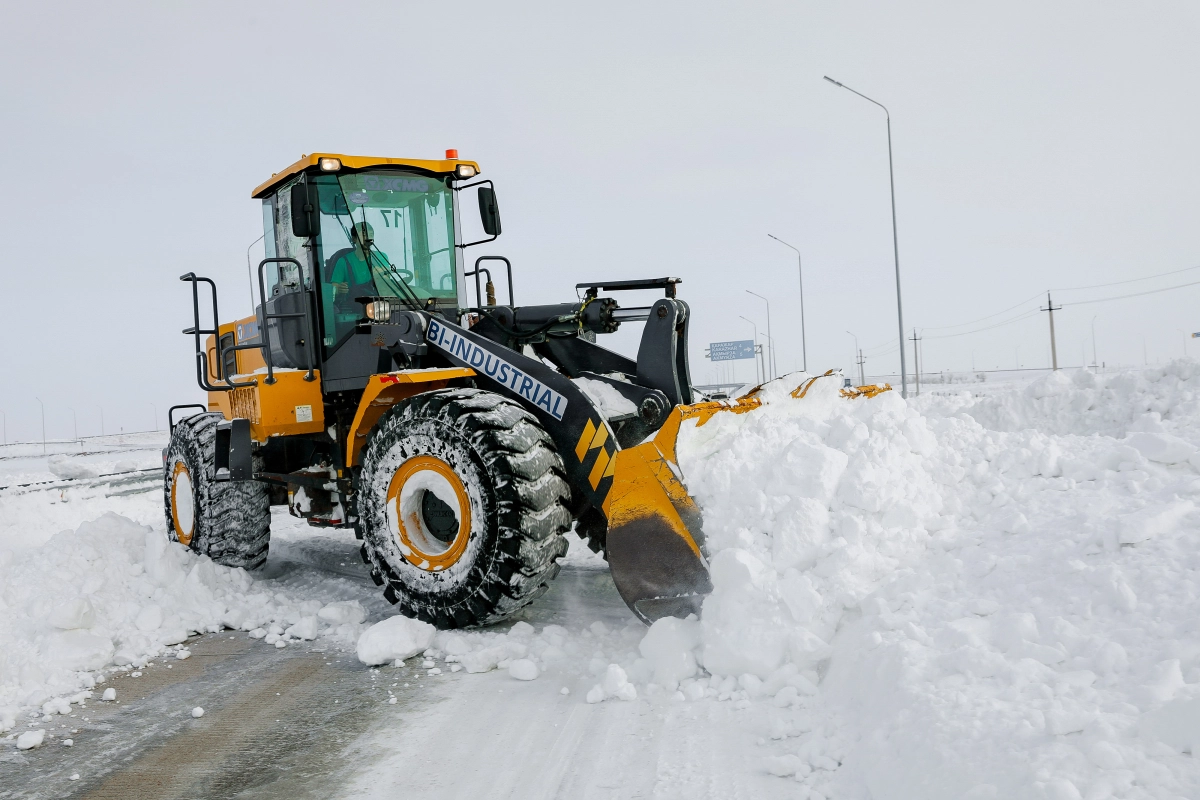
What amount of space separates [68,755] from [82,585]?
2359 millimetres

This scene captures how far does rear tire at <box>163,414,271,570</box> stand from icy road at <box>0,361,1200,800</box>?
1.48 m

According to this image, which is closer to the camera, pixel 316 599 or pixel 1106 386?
pixel 316 599

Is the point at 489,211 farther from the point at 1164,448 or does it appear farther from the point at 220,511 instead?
the point at 1164,448

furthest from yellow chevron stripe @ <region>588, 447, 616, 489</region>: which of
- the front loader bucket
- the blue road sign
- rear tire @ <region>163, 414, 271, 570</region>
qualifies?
the blue road sign

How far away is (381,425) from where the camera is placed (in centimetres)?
568

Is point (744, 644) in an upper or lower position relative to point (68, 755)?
upper

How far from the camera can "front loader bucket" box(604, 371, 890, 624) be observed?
450 centimetres

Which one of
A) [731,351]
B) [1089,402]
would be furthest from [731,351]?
[1089,402]

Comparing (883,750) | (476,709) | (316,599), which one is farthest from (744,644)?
(316,599)

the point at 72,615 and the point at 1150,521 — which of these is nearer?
the point at 1150,521

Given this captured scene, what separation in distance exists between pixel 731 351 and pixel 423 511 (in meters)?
55.1

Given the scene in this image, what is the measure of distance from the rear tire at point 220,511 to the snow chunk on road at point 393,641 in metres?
2.91

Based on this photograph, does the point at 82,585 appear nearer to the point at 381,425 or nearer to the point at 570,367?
the point at 381,425

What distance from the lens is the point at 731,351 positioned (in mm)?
59562
